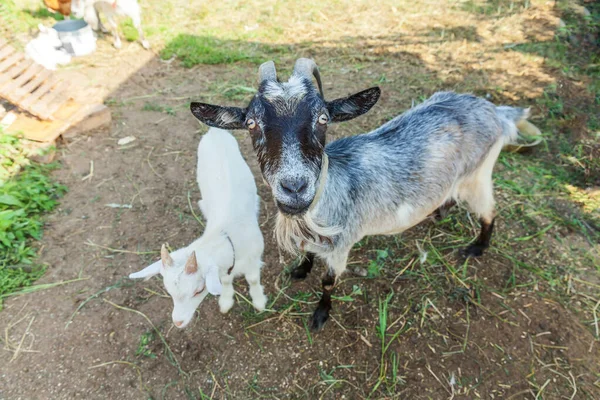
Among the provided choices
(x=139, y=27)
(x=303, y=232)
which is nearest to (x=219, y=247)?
(x=303, y=232)

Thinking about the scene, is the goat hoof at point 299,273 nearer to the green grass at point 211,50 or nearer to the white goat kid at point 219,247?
the white goat kid at point 219,247

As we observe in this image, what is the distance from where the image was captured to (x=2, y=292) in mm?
3178

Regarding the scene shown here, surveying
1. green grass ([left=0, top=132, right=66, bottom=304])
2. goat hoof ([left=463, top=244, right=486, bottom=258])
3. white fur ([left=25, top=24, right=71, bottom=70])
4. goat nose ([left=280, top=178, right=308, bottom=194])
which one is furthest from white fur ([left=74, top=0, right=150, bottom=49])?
goat hoof ([left=463, top=244, right=486, bottom=258])

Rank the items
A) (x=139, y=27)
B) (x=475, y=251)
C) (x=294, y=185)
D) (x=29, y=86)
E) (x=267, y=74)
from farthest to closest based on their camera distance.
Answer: (x=139, y=27), (x=29, y=86), (x=475, y=251), (x=267, y=74), (x=294, y=185)

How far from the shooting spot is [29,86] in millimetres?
4473

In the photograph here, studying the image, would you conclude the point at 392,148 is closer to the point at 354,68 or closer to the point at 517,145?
the point at 517,145

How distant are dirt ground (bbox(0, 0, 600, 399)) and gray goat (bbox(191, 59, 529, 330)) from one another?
397mm

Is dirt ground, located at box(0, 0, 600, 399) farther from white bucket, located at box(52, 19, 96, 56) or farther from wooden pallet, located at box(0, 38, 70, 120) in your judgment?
white bucket, located at box(52, 19, 96, 56)

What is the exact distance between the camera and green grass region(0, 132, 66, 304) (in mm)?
3312

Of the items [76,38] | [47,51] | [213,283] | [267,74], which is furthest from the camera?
[76,38]

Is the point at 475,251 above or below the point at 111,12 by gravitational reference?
below

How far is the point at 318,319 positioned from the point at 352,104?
1681mm

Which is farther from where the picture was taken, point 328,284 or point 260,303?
point 260,303

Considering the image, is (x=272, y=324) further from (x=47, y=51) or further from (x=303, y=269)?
(x=47, y=51)
